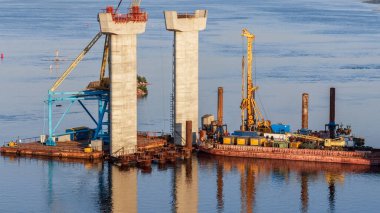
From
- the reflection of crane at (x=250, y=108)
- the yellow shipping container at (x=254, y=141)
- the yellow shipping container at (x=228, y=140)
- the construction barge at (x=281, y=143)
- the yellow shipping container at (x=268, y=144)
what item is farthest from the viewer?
the reflection of crane at (x=250, y=108)

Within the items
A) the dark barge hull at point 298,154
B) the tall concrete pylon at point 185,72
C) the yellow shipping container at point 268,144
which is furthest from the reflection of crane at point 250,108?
the tall concrete pylon at point 185,72

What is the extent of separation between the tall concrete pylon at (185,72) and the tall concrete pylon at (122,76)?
581cm

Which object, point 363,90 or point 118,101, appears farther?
point 363,90

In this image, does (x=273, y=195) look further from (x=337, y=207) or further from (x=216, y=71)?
(x=216, y=71)

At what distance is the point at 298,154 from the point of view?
3430 inches

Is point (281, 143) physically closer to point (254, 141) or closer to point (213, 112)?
point (254, 141)

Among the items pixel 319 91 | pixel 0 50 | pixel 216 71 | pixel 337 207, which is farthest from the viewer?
pixel 0 50

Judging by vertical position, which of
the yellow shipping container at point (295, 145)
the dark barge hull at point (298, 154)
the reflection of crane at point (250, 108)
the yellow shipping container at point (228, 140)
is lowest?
the dark barge hull at point (298, 154)

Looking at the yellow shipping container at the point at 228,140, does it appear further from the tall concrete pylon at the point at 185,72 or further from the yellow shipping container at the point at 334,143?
the yellow shipping container at the point at 334,143

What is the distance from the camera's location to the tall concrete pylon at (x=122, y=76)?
3344 inches

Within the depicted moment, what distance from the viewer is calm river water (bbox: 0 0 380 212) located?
77062 millimetres

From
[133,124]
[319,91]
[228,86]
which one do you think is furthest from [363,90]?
[133,124]

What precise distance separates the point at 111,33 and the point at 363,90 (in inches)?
2007

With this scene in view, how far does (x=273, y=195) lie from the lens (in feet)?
257
